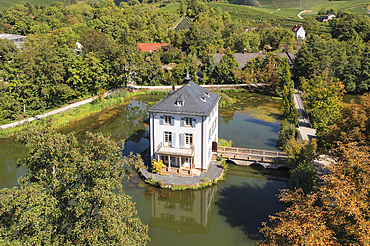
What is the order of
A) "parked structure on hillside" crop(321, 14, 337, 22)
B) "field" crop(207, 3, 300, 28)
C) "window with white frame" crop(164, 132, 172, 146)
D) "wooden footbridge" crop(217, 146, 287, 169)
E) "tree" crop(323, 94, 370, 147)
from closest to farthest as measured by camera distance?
"tree" crop(323, 94, 370, 147) < "window with white frame" crop(164, 132, 172, 146) < "wooden footbridge" crop(217, 146, 287, 169) < "field" crop(207, 3, 300, 28) < "parked structure on hillside" crop(321, 14, 337, 22)

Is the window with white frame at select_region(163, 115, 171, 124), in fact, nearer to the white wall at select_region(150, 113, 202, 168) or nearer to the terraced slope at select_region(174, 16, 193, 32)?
the white wall at select_region(150, 113, 202, 168)

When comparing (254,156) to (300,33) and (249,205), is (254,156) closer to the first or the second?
(249,205)

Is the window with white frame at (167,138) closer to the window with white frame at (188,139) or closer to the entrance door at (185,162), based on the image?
the window with white frame at (188,139)

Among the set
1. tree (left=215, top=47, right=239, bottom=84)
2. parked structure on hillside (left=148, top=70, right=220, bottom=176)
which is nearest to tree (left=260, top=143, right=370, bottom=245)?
parked structure on hillside (left=148, top=70, right=220, bottom=176)

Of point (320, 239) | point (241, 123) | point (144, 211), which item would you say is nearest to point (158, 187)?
point (144, 211)

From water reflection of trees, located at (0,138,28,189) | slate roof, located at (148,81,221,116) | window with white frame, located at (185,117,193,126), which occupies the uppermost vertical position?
slate roof, located at (148,81,221,116)

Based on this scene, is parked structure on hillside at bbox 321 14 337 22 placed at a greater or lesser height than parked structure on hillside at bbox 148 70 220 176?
greater

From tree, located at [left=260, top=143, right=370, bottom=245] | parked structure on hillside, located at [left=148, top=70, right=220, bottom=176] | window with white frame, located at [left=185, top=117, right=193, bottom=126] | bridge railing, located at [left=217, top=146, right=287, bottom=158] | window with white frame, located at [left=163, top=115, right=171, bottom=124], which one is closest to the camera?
tree, located at [left=260, top=143, right=370, bottom=245]

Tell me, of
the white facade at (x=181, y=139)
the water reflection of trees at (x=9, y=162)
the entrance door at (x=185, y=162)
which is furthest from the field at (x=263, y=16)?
the water reflection of trees at (x=9, y=162)

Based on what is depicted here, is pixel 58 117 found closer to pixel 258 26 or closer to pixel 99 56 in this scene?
pixel 99 56
